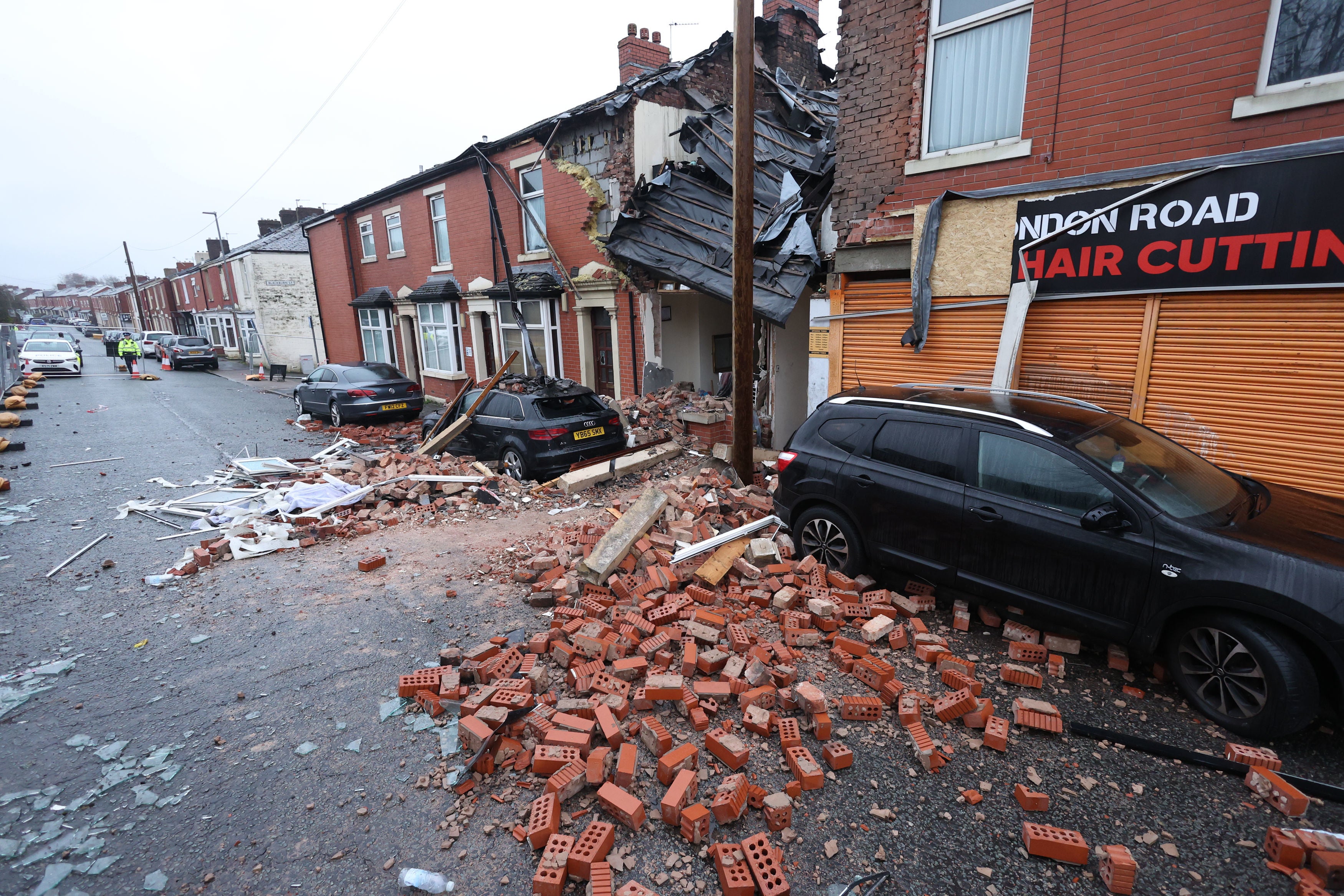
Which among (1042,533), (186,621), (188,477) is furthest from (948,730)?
(188,477)

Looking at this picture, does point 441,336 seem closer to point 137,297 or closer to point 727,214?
point 727,214

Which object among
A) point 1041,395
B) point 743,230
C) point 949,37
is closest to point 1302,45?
point 949,37

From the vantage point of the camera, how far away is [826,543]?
18.5 ft

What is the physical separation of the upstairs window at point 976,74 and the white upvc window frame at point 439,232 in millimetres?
14099

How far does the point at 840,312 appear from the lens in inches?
331

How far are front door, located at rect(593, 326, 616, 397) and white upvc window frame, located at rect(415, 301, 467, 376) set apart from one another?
6154 millimetres

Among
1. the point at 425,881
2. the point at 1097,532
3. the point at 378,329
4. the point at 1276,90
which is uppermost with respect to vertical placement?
the point at 1276,90

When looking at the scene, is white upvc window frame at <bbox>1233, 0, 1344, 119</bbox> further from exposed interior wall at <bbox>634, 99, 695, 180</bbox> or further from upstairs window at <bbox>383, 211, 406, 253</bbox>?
upstairs window at <bbox>383, 211, 406, 253</bbox>

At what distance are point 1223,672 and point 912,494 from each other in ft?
6.93

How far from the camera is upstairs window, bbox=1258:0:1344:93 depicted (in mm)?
4879

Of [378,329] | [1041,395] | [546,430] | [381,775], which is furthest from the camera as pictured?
[378,329]

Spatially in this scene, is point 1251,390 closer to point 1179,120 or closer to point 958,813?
point 1179,120

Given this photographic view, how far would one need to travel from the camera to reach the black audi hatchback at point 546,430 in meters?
9.28

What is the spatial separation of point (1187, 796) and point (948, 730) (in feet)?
3.80
